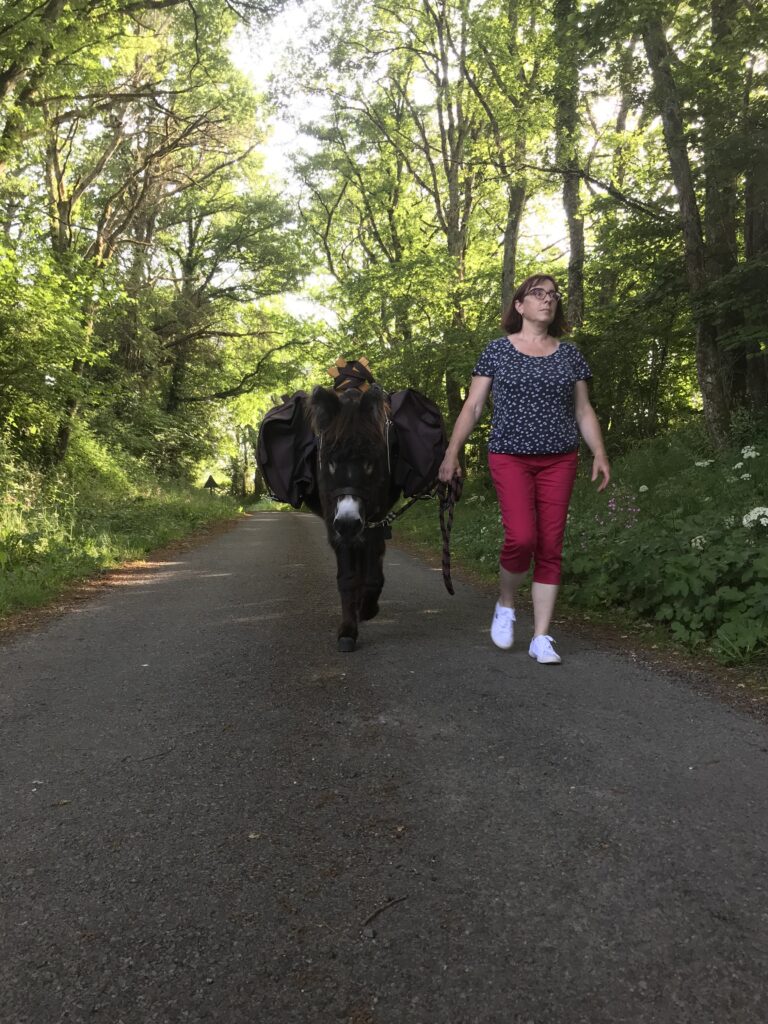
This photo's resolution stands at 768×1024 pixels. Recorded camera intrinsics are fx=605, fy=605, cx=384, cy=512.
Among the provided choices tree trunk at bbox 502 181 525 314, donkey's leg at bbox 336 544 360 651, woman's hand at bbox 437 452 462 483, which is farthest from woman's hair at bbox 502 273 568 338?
tree trunk at bbox 502 181 525 314

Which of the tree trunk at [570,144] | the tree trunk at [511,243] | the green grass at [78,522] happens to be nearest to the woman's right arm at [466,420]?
the green grass at [78,522]

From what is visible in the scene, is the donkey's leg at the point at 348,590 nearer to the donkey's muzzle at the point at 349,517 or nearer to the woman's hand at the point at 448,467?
the donkey's muzzle at the point at 349,517

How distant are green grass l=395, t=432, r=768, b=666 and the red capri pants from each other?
1084 millimetres

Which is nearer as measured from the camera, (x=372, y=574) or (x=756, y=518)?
(x=756, y=518)

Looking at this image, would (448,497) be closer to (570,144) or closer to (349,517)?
(349,517)

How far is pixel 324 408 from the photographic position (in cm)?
380

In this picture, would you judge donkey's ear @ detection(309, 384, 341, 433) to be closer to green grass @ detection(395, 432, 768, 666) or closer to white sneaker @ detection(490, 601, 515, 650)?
white sneaker @ detection(490, 601, 515, 650)

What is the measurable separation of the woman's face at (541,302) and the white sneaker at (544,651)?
192cm

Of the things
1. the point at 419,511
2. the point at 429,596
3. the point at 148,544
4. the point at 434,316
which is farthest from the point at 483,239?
the point at 429,596

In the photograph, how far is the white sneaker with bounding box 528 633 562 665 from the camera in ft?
11.8

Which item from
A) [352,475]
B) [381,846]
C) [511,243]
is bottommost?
[381,846]

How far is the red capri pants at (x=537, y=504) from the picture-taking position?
3650mm

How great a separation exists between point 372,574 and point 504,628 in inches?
41.9

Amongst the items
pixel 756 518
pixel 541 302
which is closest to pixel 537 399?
pixel 541 302
